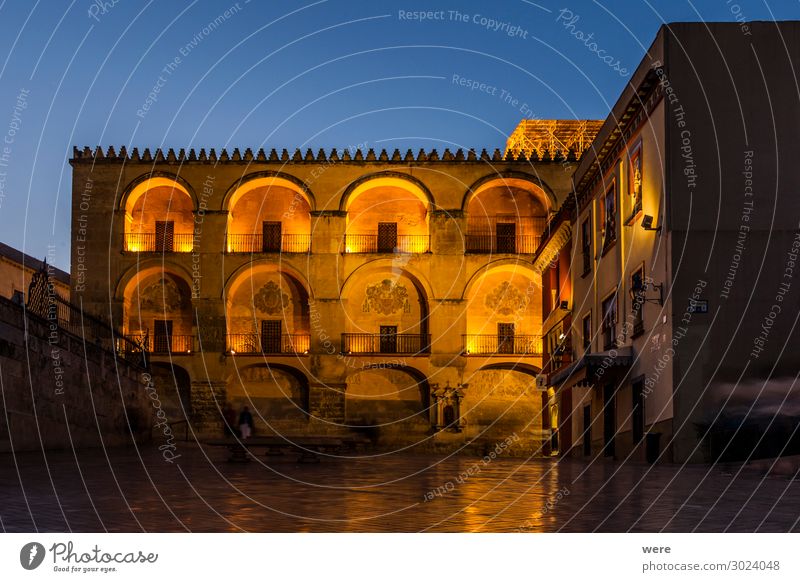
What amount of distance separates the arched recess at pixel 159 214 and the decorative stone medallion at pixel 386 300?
8.01m

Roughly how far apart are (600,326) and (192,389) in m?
21.6

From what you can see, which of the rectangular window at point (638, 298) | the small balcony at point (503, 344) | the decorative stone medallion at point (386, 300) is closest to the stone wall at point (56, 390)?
the rectangular window at point (638, 298)

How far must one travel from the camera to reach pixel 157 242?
162ft

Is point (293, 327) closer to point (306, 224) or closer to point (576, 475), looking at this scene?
point (306, 224)

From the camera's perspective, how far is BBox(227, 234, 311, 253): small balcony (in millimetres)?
48750

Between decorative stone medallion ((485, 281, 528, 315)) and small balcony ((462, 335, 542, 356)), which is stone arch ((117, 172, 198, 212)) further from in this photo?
decorative stone medallion ((485, 281, 528, 315))

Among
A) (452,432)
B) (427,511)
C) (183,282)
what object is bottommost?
(452,432)

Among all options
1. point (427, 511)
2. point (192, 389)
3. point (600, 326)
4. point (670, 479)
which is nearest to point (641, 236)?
point (600, 326)

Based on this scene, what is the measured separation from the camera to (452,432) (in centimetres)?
4641

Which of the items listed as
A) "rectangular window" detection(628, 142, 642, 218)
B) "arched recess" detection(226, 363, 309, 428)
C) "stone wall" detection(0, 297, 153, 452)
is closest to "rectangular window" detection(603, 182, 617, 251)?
"rectangular window" detection(628, 142, 642, 218)

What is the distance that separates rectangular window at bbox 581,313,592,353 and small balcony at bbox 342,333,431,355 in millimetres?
14543

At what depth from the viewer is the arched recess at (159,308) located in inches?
1897

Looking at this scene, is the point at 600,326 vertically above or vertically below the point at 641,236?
below

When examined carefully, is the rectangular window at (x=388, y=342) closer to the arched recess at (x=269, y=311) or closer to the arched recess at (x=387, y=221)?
the arched recess at (x=269, y=311)
